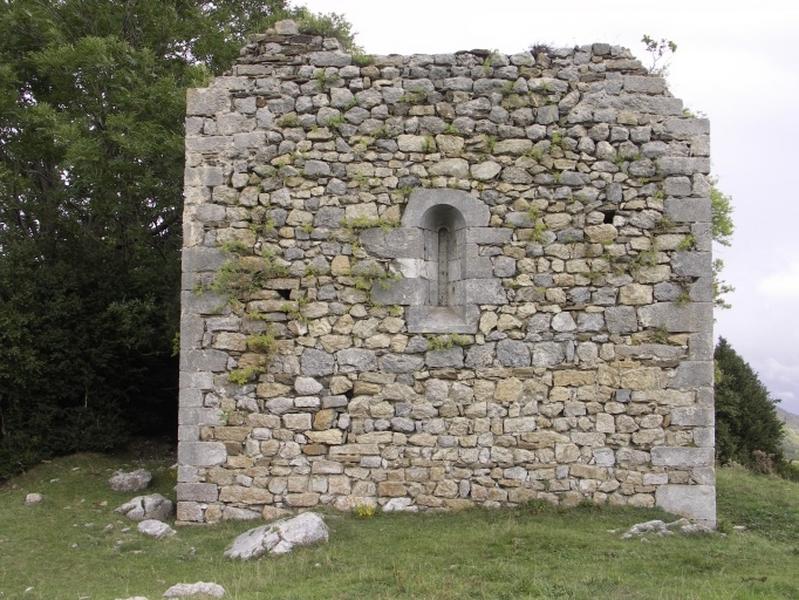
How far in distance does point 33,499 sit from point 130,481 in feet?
3.98

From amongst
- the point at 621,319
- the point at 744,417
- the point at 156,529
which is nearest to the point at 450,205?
the point at 621,319

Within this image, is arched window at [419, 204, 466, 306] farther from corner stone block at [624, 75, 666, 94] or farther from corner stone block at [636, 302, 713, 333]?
corner stone block at [624, 75, 666, 94]

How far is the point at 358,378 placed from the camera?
360 inches

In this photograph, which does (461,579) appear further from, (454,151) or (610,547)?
(454,151)

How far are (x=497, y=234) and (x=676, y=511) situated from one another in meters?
3.74

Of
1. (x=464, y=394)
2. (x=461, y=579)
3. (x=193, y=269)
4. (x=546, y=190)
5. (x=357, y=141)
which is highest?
(x=357, y=141)

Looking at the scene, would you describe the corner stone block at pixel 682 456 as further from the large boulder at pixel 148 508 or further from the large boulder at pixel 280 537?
the large boulder at pixel 148 508

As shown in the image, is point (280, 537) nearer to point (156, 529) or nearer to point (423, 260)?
point (156, 529)

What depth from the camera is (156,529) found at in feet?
28.8

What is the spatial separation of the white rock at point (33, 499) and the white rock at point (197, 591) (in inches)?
176

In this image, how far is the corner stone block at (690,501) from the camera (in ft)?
29.1

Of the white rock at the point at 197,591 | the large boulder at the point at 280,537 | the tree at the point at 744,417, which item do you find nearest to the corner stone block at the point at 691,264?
the large boulder at the point at 280,537

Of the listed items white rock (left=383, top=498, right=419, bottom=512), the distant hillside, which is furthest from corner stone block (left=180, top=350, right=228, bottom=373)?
the distant hillside

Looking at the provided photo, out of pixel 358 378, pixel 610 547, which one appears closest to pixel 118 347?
pixel 358 378
